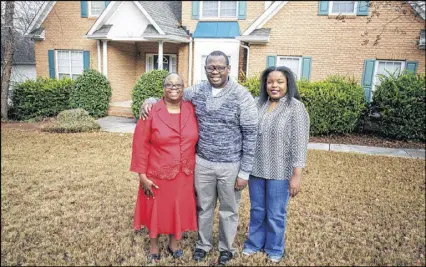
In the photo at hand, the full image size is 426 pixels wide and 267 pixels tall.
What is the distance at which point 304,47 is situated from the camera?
12688 millimetres

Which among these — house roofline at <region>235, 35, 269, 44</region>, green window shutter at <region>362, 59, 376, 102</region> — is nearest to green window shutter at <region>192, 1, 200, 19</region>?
house roofline at <region>235, 35, 269, 44</region>

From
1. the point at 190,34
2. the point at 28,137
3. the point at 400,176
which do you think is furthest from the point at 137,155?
the point at 190,34

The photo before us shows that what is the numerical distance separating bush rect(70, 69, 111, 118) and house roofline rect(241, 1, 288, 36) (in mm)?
5971

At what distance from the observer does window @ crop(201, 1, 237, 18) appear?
15.2m

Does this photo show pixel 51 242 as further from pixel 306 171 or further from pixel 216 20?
pixel 216 20

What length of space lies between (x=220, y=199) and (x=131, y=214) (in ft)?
5.80

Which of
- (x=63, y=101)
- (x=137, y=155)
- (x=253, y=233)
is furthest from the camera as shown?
(x=63, y=101)

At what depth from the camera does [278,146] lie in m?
3.10

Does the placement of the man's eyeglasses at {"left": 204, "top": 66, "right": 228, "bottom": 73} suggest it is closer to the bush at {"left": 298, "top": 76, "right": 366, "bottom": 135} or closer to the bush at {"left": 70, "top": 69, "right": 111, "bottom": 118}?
the bush at {"left": 298, "top": 76, "right": 366, "bottom": 135}

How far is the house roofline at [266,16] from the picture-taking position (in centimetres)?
1259

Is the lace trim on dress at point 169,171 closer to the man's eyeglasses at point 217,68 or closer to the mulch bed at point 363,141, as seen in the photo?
the man's eyeglasses at point 217,68

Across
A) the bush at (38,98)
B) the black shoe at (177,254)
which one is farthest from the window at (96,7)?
the black shoe at (177,254)

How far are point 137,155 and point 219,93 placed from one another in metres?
0.91

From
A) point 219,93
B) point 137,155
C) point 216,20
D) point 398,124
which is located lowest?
point 398,124
